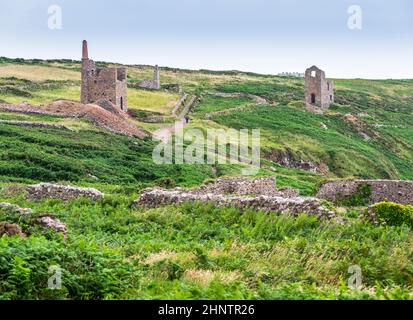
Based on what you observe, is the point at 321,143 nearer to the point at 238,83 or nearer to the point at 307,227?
the point at 307,227

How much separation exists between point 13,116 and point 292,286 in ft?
152

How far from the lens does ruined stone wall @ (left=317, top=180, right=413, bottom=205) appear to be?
29.5 meters

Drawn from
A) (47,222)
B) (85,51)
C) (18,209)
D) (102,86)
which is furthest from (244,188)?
(85,51)

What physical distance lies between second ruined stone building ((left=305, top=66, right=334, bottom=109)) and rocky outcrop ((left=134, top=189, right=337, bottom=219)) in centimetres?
7380

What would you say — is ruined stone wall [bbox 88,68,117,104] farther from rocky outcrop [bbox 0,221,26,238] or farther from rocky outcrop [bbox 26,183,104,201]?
rocky outcrop [bbox 0,221,26,238]

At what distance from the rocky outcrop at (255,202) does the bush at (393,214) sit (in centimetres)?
142

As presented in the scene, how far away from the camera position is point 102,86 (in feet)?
219

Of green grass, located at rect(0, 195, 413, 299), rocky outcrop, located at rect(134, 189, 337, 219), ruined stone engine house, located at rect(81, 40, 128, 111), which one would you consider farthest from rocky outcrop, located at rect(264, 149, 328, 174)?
green grass, located at rect(0, 195, 413, 299)

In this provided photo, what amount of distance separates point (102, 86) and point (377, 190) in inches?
1641

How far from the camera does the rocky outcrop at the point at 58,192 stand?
2359 centimetres

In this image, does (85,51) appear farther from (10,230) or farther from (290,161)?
(10,230)

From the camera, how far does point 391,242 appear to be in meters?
16.2

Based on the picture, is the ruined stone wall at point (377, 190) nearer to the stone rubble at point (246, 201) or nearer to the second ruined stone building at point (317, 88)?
the stone rubble at point (246, 201)

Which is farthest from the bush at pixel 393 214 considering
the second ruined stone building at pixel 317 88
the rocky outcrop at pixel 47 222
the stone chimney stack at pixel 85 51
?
the second ruined stone building at pixel 317 88
